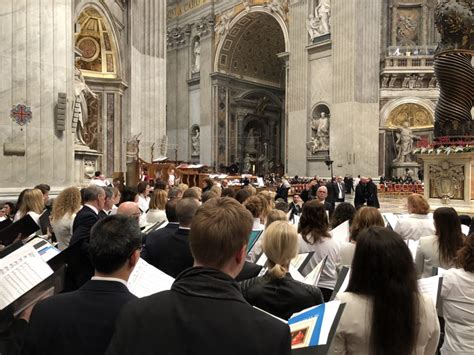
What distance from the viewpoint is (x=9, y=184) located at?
30.3 feet

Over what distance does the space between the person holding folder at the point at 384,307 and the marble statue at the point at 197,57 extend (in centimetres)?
3330

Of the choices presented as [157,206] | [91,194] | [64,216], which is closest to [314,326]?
[91,194]

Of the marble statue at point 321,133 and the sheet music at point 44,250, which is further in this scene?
the marble statue at point 321,133

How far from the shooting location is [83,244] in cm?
323

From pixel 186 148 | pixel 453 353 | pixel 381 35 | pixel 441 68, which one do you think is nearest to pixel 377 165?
pixel 381 35

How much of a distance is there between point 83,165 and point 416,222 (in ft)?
31.8

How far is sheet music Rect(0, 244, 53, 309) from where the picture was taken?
1.99m

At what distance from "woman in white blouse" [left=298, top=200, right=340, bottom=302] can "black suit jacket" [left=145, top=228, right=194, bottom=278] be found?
1137 millimetres

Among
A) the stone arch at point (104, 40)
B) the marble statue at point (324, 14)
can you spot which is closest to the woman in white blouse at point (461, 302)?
the stone arch at point (104, 40)

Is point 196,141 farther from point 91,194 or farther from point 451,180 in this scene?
point 91,194

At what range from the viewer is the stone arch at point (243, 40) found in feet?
101

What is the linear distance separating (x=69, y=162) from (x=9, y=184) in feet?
5.01

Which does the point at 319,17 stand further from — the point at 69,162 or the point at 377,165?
the point at 69,162

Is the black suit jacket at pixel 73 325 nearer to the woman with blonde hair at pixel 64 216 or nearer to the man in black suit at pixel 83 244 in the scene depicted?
the man in black suit at pixel 83 244
